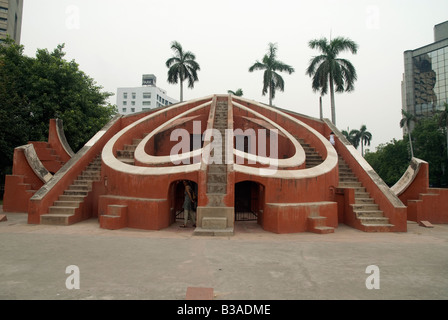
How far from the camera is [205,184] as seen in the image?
6180 mm

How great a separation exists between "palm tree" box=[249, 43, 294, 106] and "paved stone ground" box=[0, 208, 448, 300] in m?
19.7

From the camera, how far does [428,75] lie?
4494cm

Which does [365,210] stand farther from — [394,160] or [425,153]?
[394,160]

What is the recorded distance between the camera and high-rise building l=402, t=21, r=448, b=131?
43469 millimetres

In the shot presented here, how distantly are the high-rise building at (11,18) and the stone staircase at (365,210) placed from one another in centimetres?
4484

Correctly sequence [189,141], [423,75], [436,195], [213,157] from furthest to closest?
[423,75]
[189,141]
[436,195]
[213,157]

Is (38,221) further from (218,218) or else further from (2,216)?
(218,218)

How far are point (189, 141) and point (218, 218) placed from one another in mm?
4926

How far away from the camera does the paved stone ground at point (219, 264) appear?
9.65 ft

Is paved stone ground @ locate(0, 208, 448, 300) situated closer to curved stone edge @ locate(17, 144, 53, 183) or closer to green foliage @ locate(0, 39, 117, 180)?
curved stone edge @ locate(17, 144, 53, 183)

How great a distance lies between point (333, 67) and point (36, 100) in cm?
1703

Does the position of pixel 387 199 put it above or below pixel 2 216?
above

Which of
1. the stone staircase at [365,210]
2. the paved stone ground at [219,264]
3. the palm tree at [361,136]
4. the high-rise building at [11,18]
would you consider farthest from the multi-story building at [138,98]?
the paved stone ground at [219,264]

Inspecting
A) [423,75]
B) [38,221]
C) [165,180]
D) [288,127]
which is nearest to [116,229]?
[165,180]
